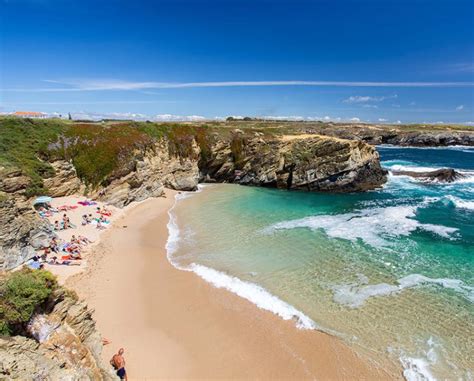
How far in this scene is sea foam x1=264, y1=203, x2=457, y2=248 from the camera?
22.4m

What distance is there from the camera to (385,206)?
30422mm

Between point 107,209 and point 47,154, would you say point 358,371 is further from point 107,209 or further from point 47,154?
point 47,154

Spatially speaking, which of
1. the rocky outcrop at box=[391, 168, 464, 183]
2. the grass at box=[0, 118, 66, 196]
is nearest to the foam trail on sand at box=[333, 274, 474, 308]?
the grass at box=[0, 118, 66, 196]

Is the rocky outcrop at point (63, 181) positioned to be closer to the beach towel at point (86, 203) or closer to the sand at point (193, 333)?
the beach towel at point (86, 203)

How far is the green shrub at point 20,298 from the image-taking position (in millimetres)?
7109

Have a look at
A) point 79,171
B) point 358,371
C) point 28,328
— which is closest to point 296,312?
point 358,371

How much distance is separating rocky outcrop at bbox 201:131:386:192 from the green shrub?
116 feet

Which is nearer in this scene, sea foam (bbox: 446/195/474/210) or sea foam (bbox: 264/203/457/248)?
sea foam (bbox: 264/203/457/248)

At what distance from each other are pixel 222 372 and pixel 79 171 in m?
28.6

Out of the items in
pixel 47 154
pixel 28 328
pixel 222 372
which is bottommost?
pixel 222 372

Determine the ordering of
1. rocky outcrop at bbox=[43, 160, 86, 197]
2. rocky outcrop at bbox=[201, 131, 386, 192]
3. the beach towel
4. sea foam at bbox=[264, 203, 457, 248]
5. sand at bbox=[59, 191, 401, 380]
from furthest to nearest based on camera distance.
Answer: rocky outcrop at bbox=[201, 131, 386, 192] → rocky outcrop at bbox=[43, 160, 86, 197] → the beach towel → sea foam at bbox=[264, 203, 457, 248] → sand at bbox=[59, 191, 401, 380]

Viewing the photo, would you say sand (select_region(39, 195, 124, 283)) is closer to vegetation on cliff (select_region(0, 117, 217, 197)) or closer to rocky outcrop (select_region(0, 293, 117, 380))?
vegetation on cliff (select_region(0, 117, 217, 197))

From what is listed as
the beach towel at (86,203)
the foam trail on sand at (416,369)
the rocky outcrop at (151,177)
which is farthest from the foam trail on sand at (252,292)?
the rocky outcrop at (151,177)

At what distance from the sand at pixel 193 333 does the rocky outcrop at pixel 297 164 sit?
87.6ft
